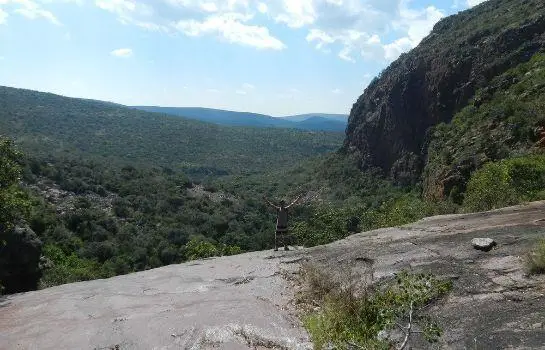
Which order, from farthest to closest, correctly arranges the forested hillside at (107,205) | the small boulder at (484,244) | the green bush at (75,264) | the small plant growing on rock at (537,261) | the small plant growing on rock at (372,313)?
the green bush at (75,264) < the forested hillside at (107,205) < the small boulder at (484,244) < the small plant growing on rock at (537,261) < the small plant growing on rock at (372,313)

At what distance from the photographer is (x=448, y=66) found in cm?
6569

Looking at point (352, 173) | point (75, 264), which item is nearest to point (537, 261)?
point (75, 264)

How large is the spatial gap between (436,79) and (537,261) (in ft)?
210

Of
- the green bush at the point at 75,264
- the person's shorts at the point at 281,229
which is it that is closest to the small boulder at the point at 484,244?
the person's shorts at the point at 281,229

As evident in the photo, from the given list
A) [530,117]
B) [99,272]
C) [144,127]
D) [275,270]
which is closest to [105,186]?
[99,272]

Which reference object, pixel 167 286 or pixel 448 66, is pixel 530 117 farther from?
pixel 448 66

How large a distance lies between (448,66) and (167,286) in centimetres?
6117

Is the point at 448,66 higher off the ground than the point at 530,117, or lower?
higher

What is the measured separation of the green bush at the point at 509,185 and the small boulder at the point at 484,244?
6.56m

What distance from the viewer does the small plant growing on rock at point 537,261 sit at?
340 inches

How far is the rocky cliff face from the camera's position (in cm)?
5447

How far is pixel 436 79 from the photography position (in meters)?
68.4

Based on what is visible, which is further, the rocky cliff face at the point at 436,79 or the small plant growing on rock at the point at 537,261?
the rocky cliff face at the point at 436,79

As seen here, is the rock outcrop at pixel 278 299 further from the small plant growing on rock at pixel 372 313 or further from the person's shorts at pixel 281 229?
the person's shorts at pixel 281 229
